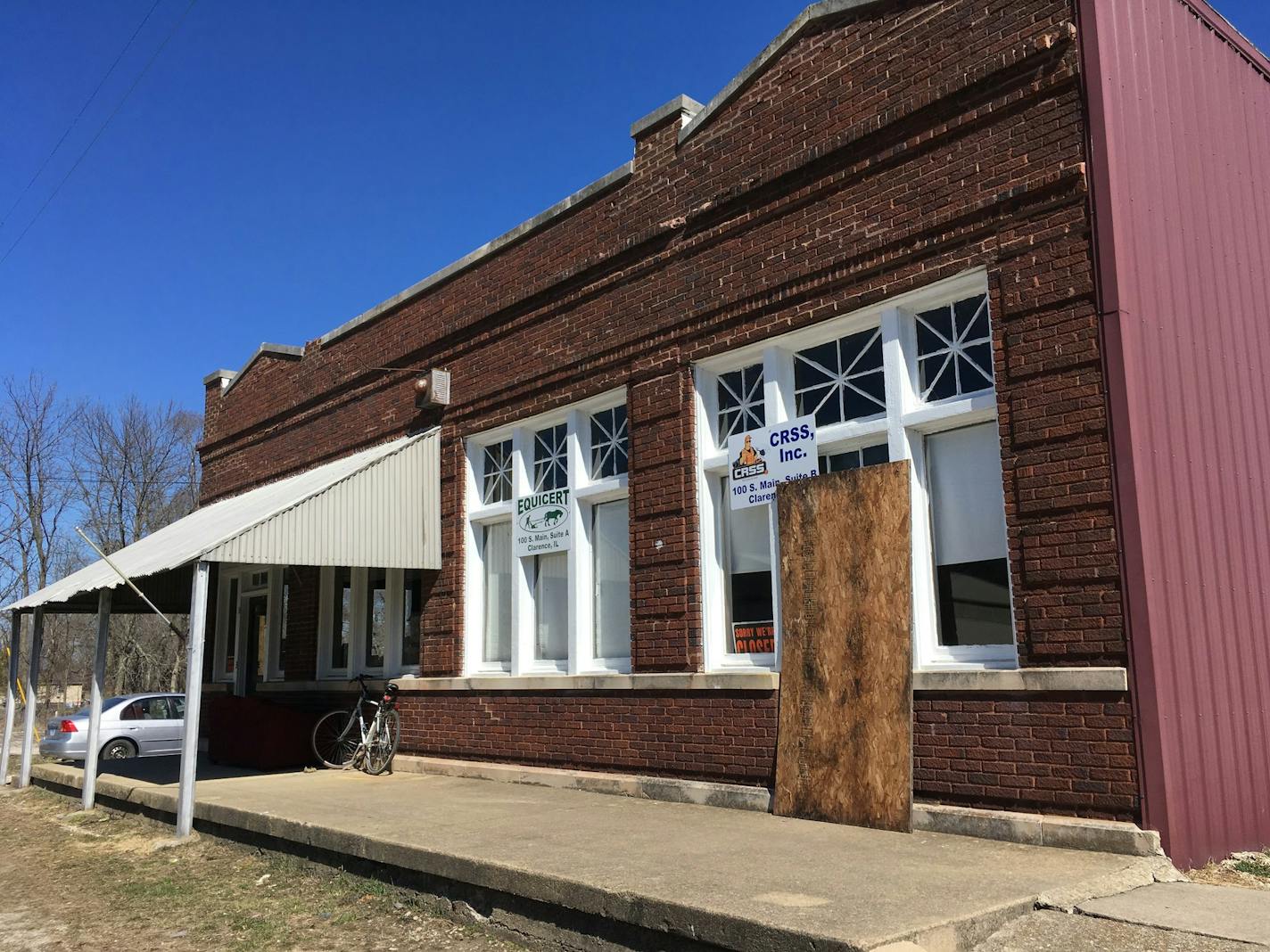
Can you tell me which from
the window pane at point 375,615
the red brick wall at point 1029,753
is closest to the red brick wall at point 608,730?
the red brick wall at point 1029,753

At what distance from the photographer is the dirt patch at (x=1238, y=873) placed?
600 cm

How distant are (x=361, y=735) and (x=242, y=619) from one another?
583 centimetres

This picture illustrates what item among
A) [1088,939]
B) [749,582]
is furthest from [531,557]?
[1088,939]

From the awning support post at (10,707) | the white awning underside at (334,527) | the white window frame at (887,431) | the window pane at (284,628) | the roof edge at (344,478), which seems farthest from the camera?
the window pane at (284,628)

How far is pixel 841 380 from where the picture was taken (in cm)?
861

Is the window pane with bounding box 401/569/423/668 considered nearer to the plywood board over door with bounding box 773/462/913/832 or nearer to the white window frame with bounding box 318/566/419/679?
the white window frame with bounding box 318/566/419/679

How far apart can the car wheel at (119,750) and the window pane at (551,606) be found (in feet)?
35.2

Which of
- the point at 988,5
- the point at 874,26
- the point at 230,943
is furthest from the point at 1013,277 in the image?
the point at 230,943

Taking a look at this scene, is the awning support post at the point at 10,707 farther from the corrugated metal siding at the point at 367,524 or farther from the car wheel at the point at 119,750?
the corrugated metal siding at the point at 367,524

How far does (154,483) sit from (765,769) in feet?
126

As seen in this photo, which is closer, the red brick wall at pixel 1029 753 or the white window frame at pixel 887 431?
the red brick wall at pixel 1029 753

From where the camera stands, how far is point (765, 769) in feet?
27.5

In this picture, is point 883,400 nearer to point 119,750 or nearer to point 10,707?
point 10,707

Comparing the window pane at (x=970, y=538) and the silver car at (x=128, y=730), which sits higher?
the window pane at (x=970, y=538)
